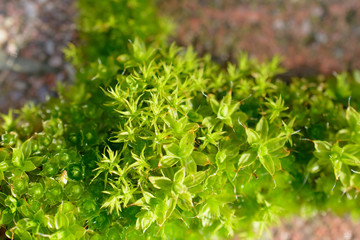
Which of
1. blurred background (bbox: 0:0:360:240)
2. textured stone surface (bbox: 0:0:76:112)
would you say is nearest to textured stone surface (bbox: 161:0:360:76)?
blurred background (bbox: 0:0:360:240)

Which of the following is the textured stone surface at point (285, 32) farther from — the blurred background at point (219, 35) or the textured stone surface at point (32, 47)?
the textured stone surface at point (32, 47)

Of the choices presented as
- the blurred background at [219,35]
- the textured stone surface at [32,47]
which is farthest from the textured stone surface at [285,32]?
the textured stone surface at [32,47]

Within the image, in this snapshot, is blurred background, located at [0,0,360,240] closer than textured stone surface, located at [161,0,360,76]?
Yes

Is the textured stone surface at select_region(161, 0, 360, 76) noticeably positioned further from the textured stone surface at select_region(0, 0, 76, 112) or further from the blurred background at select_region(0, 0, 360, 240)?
the textured stone surface at select_region(0, 0, 76, 112)

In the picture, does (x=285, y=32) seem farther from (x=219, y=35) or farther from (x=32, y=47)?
(x=32, y=47)

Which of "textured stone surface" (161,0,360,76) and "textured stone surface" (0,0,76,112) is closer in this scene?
"textured stone surface" (0,0,76,112)

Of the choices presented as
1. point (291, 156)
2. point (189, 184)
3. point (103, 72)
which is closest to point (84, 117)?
point (103, 72)

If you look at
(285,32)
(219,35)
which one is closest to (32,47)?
(219,35)

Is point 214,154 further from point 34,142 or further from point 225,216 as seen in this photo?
point 34,142
